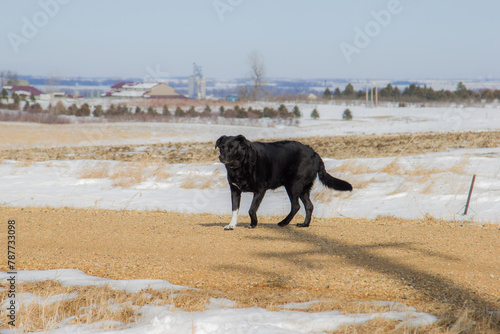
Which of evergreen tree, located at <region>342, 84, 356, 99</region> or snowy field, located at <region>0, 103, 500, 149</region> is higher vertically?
evergreen tree, located at <region>342, 84, 356, 99</region>

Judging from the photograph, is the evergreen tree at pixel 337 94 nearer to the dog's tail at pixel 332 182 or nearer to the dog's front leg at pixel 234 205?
the dog's tail at pixel 332 182

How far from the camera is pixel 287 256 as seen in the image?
21.1 ft

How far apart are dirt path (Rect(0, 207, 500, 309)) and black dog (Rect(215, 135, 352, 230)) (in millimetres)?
563

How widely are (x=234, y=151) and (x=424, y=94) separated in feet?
259

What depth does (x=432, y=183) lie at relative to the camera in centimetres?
1404

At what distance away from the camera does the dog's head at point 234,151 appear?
7621mm

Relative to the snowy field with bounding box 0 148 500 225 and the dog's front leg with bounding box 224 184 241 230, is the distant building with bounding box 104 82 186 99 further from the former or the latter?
the dog's front leg with bounding box 224 184 241 230

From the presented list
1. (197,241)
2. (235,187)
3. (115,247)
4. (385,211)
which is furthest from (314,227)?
(385,211)

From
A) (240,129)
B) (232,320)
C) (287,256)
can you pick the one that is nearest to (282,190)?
(287,256)

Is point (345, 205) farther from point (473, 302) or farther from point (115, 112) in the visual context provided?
point (115, 112)

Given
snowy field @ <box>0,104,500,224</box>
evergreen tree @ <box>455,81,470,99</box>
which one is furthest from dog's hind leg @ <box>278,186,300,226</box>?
evergreen tree @ <box>455,81,470,99</box>

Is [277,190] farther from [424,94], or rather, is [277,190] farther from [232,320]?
[424,94]

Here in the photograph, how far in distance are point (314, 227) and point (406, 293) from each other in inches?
139

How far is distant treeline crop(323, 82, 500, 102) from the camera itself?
7112 cm
